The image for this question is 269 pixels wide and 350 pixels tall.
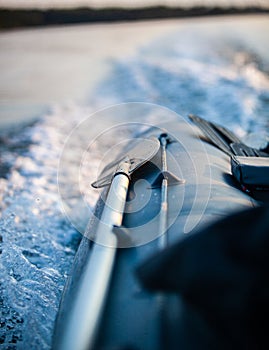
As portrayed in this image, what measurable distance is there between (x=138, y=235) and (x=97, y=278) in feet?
0.84

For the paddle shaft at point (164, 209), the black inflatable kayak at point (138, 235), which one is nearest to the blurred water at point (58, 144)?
the black inflatable kayak at point (138, 235)

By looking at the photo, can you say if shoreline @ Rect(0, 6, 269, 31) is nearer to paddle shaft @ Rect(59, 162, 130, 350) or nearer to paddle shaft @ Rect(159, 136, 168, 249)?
paddle shaft @ Rect(159, 136, 168, 249)

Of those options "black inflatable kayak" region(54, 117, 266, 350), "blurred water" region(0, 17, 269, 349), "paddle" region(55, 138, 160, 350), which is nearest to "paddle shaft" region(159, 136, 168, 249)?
"black inflatable kayak" region(54, 117, 266, 350)

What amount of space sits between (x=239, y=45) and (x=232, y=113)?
6.49 m

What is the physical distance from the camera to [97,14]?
59.8 ft

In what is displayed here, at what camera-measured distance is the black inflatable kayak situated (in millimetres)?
967

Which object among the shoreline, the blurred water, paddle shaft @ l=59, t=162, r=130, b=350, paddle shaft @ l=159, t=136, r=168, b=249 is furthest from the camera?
the shoreline

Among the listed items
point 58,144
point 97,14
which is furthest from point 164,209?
point 97,14

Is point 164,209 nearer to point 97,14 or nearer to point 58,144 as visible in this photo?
point 58,144

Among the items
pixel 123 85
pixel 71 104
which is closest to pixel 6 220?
pixel 71 104

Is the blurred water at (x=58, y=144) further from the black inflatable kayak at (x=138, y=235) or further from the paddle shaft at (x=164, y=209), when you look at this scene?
the paddle shaft at (x=164, y=209)

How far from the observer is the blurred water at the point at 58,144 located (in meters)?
1.68

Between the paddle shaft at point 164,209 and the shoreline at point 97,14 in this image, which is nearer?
the paddle shaft at point 164,209

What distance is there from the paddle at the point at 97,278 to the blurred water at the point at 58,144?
1.56ft
